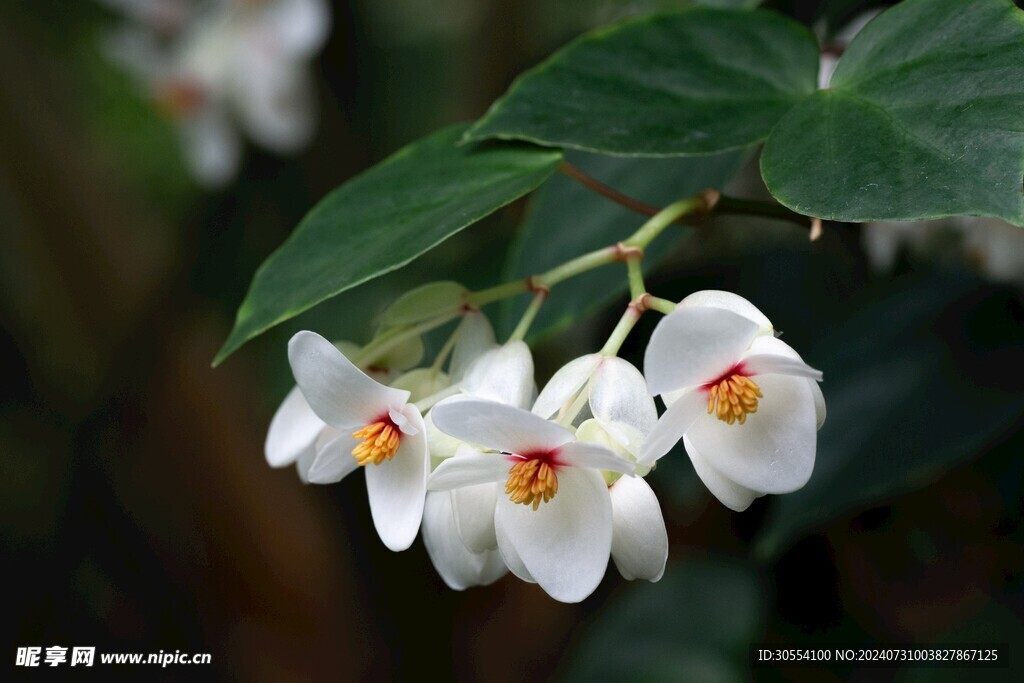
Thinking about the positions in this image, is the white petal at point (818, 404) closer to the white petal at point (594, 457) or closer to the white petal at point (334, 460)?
the white petal at point (594, 457)

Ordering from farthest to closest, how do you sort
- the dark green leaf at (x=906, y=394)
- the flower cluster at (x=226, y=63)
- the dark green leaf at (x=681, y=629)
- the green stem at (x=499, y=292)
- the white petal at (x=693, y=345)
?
the flower cluster at (x=226, y=63) → the dark green leaf at (x=681, y=629) → the dark green leaf at (x=906, y=394) → the green stem at (x=499, y=292) → the white petal at (x=693, y=345)

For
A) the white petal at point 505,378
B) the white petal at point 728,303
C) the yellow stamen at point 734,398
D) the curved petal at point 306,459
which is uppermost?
the white petal at point 728,303

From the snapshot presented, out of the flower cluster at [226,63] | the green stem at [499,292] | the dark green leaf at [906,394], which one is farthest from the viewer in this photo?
the flower cluster at [226,63]

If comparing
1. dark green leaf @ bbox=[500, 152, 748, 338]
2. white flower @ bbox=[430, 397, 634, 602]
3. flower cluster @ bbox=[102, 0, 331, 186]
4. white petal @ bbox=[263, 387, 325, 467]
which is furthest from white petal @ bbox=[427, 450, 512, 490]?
flower cluster @ bbox=[102, 0, 331, 186]

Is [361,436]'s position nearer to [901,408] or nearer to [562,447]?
[562,447]

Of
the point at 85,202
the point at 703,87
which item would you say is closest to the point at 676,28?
the point at 703,87

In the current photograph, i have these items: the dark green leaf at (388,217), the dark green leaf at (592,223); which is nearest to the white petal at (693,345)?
the dark green leaf at (388,217)

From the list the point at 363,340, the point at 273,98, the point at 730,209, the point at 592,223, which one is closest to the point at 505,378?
the point at 730,209
